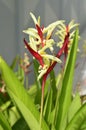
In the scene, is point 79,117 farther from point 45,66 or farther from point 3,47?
point 3,47

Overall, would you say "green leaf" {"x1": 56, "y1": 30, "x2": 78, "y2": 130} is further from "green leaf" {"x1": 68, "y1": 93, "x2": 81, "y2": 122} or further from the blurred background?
the blurred background

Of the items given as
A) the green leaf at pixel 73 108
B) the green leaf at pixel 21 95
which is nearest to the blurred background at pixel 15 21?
the green leaf at pixel 73 108

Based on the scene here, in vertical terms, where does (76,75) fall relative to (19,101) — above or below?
below

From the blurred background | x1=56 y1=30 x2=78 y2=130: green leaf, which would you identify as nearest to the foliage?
x1=56 y1=30 x2=78 y2=130: green leaf

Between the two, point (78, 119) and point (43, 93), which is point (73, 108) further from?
point (43, 93)

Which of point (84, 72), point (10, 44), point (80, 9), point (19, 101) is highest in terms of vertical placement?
point (19, 101)

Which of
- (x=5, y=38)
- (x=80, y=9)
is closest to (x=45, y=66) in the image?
(x=5, y=38)

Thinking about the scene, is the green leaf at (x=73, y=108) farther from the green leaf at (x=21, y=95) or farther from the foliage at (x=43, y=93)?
the green leaf at (x=21, y=95)
